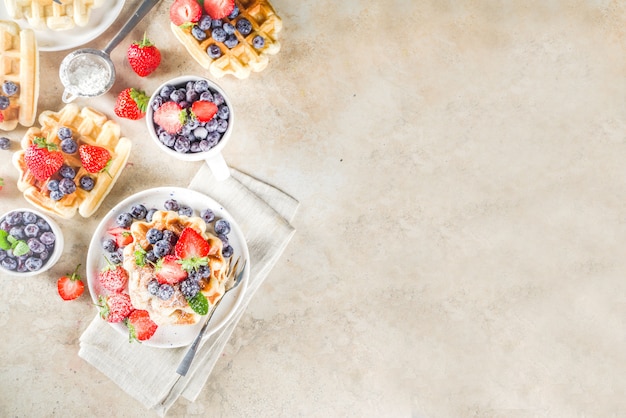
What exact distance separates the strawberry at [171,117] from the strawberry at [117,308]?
28.3 inches

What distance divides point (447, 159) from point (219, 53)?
1164mm

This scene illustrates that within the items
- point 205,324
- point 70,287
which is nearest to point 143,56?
point 70,287

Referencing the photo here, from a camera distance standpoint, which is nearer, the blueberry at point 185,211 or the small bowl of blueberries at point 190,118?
the small bowl of blueberries at point 190,118

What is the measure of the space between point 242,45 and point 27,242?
1275 millimetres

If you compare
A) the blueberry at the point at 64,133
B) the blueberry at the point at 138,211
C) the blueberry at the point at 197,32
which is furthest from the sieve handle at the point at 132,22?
the blueberry at the point at 138,211

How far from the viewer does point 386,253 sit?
2816mm

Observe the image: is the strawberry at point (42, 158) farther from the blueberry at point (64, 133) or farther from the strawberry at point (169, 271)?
the strawberry at point (169, 271)

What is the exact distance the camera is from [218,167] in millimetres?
2557

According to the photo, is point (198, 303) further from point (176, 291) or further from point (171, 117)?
point (171, 117)

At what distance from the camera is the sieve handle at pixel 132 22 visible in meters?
2.62

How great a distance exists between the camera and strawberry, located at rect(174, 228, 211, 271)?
224cm

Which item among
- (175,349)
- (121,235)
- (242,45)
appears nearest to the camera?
(121,235)

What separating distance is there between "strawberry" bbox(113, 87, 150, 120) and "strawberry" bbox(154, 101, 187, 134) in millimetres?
283

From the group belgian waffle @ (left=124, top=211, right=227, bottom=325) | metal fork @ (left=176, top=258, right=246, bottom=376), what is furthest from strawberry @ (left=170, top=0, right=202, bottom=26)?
metal fork @ (left=176, top=258, right=246, bottom=376)
